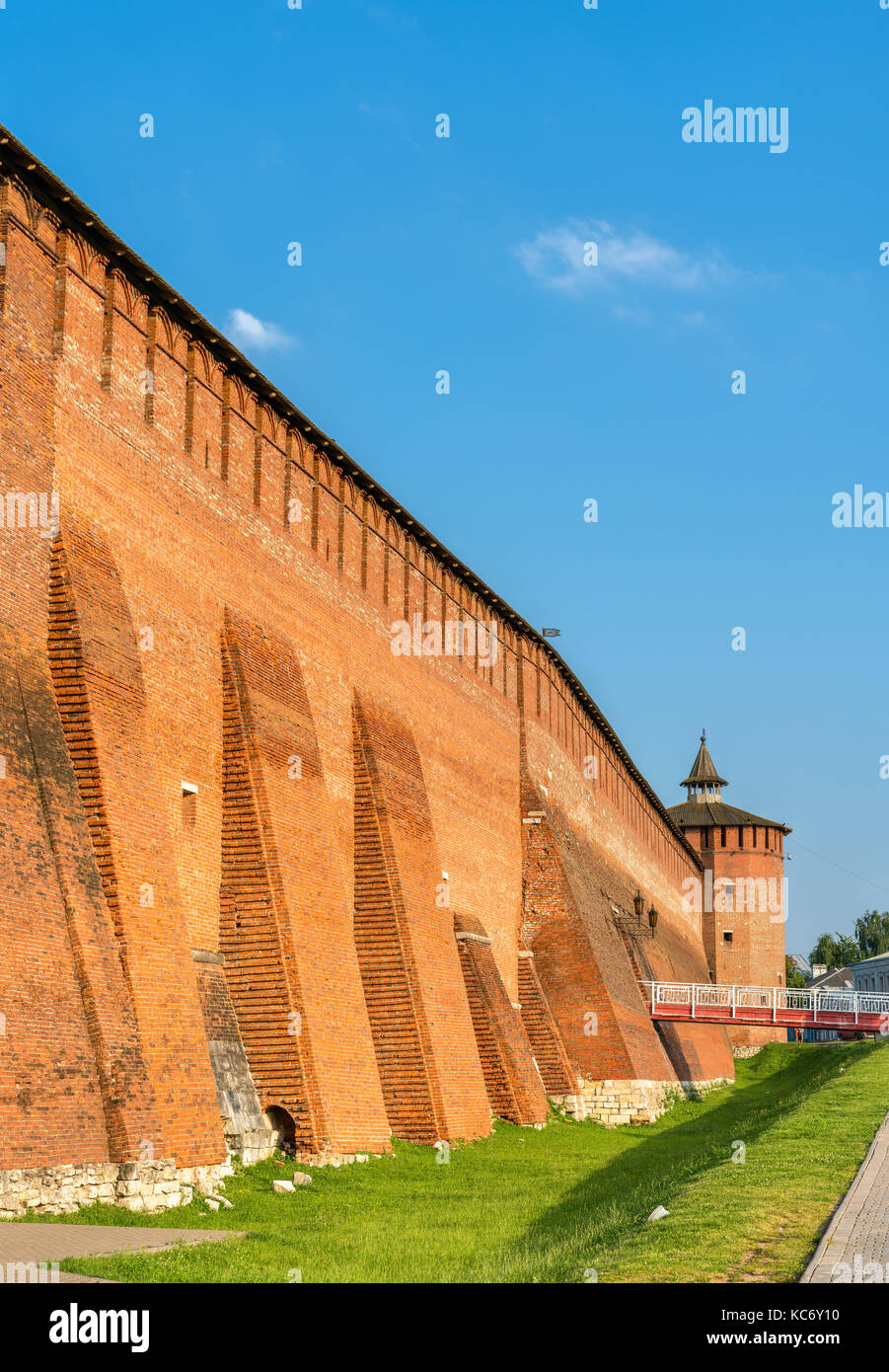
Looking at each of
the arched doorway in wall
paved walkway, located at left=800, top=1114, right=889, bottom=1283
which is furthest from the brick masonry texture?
paved walkway, located at left=800, top=1114, right=889, bottom=1283

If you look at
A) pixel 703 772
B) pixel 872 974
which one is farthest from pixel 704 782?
pixel 872 974

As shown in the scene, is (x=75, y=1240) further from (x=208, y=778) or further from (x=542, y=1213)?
(x=208, y=778)

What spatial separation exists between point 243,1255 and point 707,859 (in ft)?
172

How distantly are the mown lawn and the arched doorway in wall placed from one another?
0.58 metres

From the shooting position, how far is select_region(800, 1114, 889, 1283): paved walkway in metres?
7.39

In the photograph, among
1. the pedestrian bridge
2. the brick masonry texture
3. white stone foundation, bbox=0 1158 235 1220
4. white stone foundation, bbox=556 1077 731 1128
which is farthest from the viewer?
the pedestrian bridge

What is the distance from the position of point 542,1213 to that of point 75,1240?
5523mm

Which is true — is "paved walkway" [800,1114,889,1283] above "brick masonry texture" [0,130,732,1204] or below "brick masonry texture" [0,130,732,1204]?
below

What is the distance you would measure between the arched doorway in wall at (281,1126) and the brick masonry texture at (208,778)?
0.04 m

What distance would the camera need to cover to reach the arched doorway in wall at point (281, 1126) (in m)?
14.7

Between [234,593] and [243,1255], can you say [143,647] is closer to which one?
[234,593]

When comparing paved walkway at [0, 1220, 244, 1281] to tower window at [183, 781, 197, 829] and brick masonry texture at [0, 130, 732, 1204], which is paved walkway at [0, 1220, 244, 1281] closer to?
brick masonry texture at [0, 130, 732, 1204]

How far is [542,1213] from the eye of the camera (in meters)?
13.4
